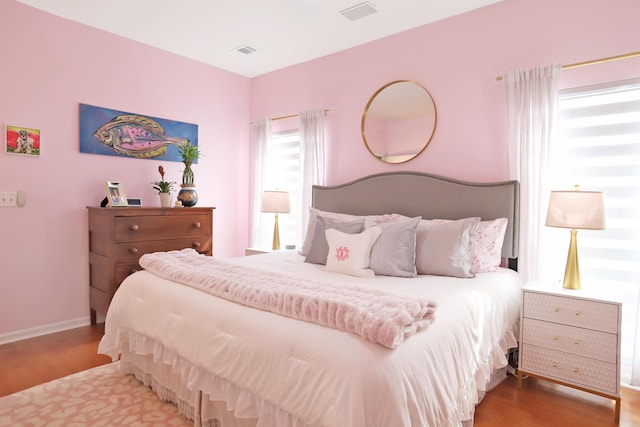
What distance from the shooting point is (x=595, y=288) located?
2.40m

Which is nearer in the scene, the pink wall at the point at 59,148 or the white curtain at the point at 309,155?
the pink wall at the point at 59,148

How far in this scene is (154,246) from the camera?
344 cm

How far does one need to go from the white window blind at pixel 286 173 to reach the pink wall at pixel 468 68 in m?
0.48

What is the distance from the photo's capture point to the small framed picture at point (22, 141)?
2.98 meters

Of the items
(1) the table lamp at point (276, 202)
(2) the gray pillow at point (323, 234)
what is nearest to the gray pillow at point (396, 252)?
(2) the gray pillow at point (323, 234)

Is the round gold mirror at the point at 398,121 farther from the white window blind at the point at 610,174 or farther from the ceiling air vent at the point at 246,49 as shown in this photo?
the ceiling air vent at the point at 246,49

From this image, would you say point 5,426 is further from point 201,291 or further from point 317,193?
point 317,193

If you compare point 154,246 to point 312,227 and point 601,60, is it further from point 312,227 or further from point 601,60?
point 601,60

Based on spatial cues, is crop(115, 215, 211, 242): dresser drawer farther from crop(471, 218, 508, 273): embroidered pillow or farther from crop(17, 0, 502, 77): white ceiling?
crop(471, 218, 508, 273): embroidered pillow

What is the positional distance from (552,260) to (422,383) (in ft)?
6.15

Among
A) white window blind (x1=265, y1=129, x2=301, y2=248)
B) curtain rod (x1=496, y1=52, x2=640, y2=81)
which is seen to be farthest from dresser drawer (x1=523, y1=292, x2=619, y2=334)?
white window blind (x1=265, y1=129, x2=301, y2=248)

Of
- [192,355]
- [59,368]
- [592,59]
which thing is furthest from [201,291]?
[592,59]

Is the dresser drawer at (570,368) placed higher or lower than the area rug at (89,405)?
higher

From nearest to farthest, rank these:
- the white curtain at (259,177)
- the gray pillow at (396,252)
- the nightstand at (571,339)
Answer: the nightstand at (571,339) → the gray pillow at (396,252) → the white curtain at (259,177)
